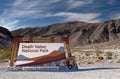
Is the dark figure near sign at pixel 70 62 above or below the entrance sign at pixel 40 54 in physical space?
below

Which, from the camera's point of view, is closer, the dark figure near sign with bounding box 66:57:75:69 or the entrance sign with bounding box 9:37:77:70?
the entrance sign with bounding box 9:37:77:70

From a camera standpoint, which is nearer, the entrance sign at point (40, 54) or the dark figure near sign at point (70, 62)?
the entrance sign at point (40, 54)

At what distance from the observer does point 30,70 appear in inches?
893

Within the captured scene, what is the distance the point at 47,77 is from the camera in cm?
1845

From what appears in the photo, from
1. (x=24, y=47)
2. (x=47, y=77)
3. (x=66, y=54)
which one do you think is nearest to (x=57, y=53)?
(x=66, y=54)

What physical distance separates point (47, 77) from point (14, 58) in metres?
5.03

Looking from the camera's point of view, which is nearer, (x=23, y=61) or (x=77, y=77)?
(x=77, y=77)

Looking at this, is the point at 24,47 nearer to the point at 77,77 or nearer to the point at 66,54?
the point at 66,54

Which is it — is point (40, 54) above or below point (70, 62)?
above

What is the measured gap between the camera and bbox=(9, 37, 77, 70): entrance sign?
22.9 metres

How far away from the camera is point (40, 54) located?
75.8 ft

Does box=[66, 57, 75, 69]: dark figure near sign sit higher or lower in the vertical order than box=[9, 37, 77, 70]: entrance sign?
lower

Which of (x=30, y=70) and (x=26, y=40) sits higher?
(x=26, y=40)

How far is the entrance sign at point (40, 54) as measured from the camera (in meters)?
22.9
